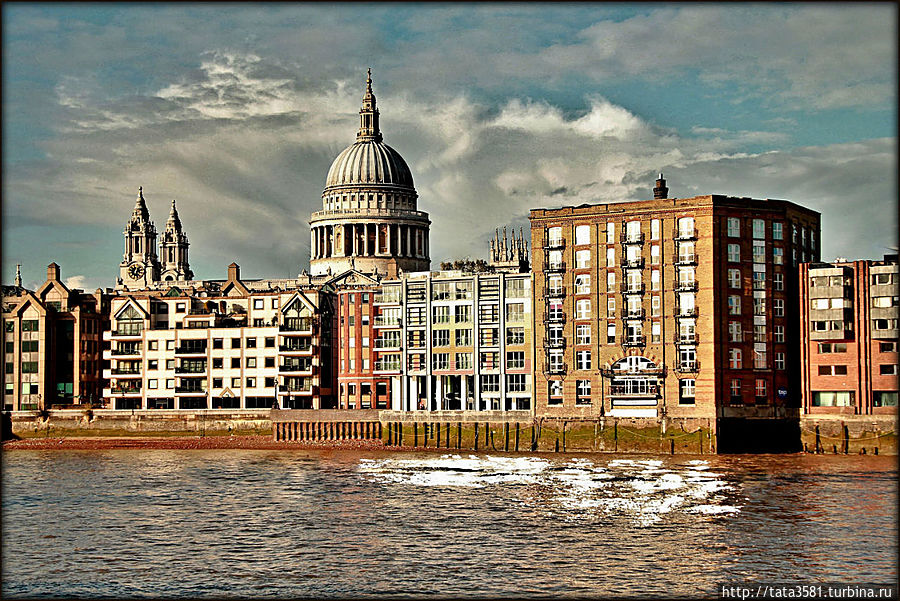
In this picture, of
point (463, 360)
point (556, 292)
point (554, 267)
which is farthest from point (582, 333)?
point (463, 360)

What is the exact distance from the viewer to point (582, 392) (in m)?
137

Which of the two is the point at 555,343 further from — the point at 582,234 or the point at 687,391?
the point at 687,391

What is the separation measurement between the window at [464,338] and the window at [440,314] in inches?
97.0

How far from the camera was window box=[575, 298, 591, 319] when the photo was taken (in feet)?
452

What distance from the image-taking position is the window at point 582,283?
138 m

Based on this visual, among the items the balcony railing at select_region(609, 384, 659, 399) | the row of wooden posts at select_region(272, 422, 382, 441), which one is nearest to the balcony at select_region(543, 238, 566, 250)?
the balcony railing at select_region(609, 384, 659, 399)

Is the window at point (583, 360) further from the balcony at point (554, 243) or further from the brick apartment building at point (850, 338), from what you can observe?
the brick apartment building at point (850, 338)

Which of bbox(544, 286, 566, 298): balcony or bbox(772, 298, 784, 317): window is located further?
bbox(544, 286, 566, 298): balcony

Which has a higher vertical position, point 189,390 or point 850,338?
point 850,338

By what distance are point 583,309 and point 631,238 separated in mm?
9742

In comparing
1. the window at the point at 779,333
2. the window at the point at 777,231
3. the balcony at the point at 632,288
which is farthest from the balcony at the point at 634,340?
the window at the point at 777,231

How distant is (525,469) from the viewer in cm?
10894

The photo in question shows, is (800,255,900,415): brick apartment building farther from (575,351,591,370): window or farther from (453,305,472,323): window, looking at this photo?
(453,305,472,323): window

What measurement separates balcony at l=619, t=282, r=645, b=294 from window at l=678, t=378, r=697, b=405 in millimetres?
10767
